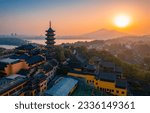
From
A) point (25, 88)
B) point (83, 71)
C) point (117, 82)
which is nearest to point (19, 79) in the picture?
point (25, 88)

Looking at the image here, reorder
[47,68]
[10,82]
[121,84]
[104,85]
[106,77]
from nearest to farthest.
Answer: [10,82] → [121,84] → [104,85] → [106,77] → [47,68]

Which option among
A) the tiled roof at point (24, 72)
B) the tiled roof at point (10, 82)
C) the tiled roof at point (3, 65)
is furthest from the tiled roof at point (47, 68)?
the tiled roof at point (3, 65)

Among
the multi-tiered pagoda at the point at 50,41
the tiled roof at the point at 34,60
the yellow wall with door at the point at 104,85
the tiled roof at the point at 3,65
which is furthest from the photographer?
the multi-tiered pagoda at the point at 50,41

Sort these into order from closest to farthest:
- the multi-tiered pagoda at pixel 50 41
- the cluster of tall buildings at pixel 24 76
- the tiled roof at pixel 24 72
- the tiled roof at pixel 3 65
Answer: the cluster of tall buildings at pixel 24 76
the tiled roof at pixel 3 65
the tiled roof at pixel 24 72
the multi-tiered pagoda at pixel 50 41

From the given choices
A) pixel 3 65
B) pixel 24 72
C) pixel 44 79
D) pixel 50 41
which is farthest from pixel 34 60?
pixel 50 41

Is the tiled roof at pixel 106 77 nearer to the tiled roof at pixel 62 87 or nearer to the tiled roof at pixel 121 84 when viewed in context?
the tiled roof at pixel 121 84

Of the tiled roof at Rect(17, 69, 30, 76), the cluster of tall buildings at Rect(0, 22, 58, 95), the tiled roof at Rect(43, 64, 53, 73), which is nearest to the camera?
the cluster of tall buildings at Rect(0, 22, 58, 95)

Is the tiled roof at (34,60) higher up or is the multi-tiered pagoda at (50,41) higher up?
the multi-tiered pagoda at (50,41)

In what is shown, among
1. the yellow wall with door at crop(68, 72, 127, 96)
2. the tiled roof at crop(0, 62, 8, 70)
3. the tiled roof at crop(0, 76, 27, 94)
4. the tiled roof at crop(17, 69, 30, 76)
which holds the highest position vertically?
the tiled roof at crop(0, 62, 8, 70)

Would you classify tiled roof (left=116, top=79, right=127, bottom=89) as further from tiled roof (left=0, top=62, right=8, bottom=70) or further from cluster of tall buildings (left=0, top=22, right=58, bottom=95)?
tiled roof (left=0, top=62, right=8, bottom=70)

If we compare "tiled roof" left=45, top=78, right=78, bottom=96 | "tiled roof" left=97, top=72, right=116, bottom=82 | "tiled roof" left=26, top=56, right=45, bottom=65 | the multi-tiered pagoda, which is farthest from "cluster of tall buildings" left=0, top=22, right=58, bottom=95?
"tiled roof" left=97, top=72, right=116, bottom=82

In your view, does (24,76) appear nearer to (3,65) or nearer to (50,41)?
(3,65)
